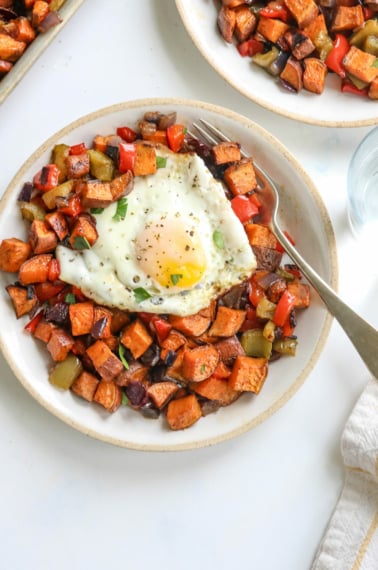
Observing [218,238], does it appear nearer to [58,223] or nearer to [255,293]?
[255,293]

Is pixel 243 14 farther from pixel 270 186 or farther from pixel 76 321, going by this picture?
pixel 76 321

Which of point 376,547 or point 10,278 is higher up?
point 10,278

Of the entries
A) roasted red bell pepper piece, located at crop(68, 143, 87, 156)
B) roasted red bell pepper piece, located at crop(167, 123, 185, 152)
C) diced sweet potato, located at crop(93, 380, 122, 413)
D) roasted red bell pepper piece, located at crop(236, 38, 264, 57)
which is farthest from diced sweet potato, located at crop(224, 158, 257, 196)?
diced sweet potato, located at crop(93, 380, 122, 413)

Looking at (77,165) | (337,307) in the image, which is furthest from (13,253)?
(337,307)

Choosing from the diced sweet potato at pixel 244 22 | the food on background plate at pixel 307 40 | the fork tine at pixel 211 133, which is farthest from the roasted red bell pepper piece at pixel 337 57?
the fork tine at pixel 211 133

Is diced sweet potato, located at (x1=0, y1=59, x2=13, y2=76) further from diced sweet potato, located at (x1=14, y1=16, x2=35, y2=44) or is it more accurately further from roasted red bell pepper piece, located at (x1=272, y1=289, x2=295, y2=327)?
roasted red bell pepper piece, located at (x1=272, y1=289, x2=295, y2=327)

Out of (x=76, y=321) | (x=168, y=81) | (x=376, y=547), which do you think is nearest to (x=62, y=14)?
(x=168, y=81)
